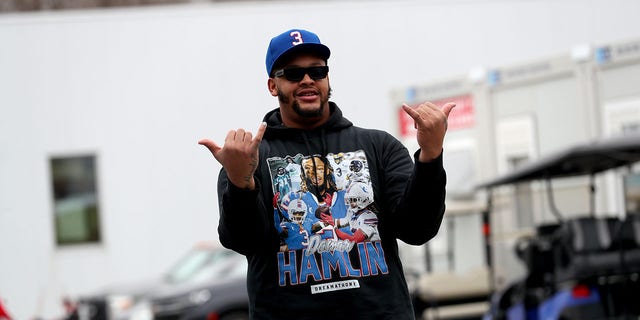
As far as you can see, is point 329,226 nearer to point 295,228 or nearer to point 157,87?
point 295,228

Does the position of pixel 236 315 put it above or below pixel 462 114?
below

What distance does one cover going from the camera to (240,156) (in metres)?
3.22

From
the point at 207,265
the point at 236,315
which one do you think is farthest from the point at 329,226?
the point at 207,265

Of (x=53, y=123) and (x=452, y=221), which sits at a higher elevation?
(x=53, y=123)

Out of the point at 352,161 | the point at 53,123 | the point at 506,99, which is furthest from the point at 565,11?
the point at 352,161

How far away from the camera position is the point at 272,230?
3.45 meters

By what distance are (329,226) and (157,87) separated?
43.7 feet

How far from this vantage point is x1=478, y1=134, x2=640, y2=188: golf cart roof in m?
7.81

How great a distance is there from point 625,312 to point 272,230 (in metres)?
5.53

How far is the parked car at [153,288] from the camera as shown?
12344 millimetres

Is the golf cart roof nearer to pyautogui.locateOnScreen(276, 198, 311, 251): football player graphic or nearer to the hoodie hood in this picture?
the hoodie hood

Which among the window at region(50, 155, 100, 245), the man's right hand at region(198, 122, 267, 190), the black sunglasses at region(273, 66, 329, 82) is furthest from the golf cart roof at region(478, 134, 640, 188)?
the window at region(50, 155, 100, 245)

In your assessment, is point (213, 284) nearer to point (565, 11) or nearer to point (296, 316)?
point (565, 11)

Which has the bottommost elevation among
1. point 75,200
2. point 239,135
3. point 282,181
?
point 75,200
